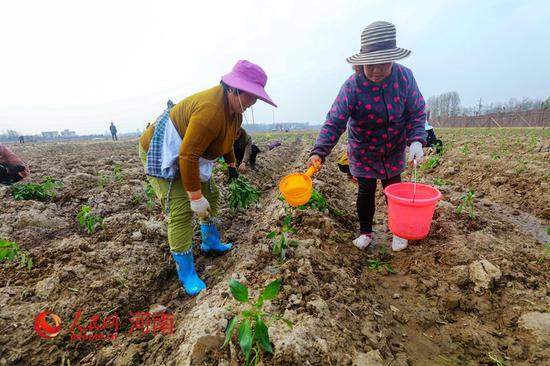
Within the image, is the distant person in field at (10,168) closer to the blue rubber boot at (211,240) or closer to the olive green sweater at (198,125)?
the blue rubber boot at (211,240)

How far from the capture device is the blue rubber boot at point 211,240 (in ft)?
8.44

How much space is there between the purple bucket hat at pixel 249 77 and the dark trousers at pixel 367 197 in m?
1.13

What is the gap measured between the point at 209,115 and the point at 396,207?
1531mm

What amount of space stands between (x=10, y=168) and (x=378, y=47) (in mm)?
4536

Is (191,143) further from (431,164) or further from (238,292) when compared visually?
(431,164)

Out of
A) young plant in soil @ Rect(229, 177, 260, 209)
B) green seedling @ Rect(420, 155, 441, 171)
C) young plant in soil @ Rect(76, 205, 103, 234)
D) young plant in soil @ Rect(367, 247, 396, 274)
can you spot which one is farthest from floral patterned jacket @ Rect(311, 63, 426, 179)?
green seedling @ Rect(420, 155, 441, 171)

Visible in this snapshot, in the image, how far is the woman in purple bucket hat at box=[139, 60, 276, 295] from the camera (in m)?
1.68

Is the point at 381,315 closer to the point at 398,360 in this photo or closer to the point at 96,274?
the point at 398,360

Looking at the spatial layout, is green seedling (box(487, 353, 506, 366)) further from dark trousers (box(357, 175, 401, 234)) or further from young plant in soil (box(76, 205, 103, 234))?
young plant in soil (box(76, 205, 103, 234))

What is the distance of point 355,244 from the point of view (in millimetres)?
2607

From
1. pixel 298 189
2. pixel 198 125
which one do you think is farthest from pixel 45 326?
pixel 298 189

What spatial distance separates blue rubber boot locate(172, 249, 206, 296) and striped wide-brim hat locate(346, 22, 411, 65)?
1848mm

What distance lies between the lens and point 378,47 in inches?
73.4

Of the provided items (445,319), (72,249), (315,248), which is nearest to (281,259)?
(315,248)
